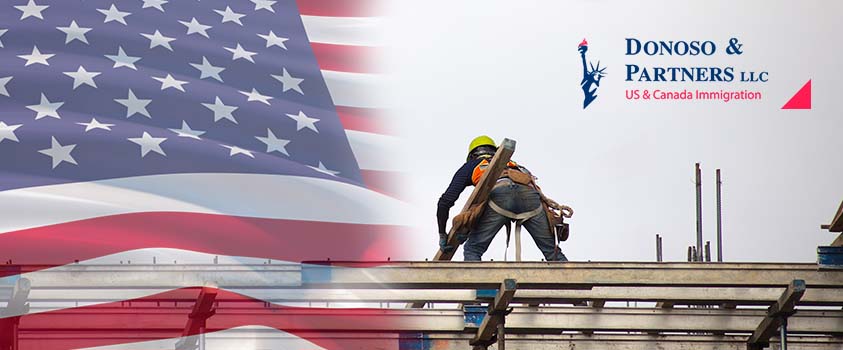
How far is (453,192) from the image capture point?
2261 cm

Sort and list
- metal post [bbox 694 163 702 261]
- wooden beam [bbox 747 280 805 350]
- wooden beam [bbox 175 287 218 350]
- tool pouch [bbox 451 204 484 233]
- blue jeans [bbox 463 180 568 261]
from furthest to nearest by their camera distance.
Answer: metal post [bbox 694 163 702 261] < blue jeans [bbox 463 180 568 261] < tool pouch [bbox 451 204 484 233] < wooden beam [bbox 175 287 218 350] < wooden beam [bbox 747 280 805 350]

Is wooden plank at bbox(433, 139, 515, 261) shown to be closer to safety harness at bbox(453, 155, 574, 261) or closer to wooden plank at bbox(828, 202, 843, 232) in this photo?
safety harness at bbox(453, 155, 574, 261)

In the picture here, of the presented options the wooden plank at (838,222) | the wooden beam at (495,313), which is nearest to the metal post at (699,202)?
the wooden plank at (838,222)

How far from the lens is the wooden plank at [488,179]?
2150cm

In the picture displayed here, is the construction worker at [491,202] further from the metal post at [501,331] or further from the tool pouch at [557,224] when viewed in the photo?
the metal post at [501,331]

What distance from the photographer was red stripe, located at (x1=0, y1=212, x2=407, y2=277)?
26.1m

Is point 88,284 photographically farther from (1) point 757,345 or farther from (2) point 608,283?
(1) point 757,345

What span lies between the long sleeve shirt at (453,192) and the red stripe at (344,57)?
10.4 metres

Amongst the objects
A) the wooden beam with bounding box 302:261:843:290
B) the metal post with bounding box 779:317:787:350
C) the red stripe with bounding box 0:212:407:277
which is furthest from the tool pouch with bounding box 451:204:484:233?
the red stripe with bounding box 0:212:407:277

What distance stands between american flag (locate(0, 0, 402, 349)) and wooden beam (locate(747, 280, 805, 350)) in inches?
312

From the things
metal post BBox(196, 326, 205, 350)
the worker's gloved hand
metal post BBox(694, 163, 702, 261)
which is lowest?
metal post BBox(196, 326, 205, 350)

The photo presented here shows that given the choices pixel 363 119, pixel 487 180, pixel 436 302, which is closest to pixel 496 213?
pixel 487 180

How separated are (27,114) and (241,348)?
30.5ft

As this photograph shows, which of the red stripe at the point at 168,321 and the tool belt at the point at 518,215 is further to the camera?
the tool belt at the point at 518,215
